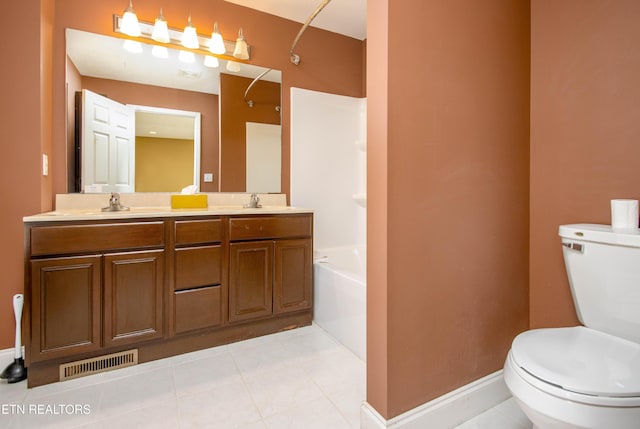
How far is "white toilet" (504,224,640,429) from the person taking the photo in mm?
863

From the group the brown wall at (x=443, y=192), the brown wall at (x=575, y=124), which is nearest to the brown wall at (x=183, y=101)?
the brown wall at (x=443, y=192)

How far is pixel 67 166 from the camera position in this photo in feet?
6.60

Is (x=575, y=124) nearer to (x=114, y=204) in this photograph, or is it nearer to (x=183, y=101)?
(x=183, y=101)

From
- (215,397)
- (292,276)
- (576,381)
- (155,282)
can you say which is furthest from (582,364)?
(155,282)

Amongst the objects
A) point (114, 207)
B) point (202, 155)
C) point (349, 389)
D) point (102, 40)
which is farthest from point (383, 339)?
point (102, 40)

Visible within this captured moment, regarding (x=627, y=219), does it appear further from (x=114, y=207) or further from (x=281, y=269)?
(x=114, y=207)

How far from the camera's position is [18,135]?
69.0 inches

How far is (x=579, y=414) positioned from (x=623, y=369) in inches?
9.9

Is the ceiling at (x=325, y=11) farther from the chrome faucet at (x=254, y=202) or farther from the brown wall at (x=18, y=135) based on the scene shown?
the chrome faucet at (x=254, y=202)

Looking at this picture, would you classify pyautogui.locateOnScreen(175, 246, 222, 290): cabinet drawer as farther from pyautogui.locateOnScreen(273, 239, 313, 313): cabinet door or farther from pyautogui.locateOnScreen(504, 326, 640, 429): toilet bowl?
pyautogui.locateOnScreen(504, 326, 640, 429): toilet bowl

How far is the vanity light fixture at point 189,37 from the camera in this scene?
2.23 m

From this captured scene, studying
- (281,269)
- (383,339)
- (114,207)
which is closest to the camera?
(383,339)

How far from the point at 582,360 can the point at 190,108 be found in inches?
106

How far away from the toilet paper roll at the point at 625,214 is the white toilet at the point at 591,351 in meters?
0.05
